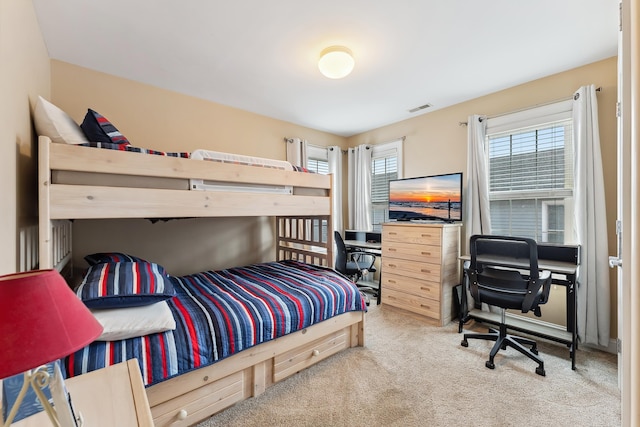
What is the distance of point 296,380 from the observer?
1937 mm

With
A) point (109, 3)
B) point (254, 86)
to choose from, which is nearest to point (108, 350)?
point (109, 3)

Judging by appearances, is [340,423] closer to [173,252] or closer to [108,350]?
[108,350]

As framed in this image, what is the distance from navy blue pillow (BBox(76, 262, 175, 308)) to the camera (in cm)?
140

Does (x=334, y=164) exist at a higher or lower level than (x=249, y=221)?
higher

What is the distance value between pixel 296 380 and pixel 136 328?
44.4 inches

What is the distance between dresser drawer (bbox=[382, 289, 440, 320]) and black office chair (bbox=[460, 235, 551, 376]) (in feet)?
1.46

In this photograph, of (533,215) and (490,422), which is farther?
(533,215)

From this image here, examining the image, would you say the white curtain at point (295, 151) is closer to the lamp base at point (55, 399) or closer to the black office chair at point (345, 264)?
the black office chair at point (345, 264)

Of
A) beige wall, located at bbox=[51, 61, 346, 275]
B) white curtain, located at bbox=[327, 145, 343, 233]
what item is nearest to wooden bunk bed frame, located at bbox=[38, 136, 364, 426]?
beige wall, located at bbox=[51, 61, 346, 275]

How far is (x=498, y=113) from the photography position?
296cm

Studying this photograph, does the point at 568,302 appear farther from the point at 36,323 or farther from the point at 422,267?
the point at 36,323

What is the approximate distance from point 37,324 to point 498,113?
369 cm

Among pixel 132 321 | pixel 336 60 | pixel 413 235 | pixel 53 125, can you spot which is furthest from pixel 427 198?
pixel 53 125

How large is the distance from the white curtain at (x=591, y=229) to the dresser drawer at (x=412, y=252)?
1.16 m
